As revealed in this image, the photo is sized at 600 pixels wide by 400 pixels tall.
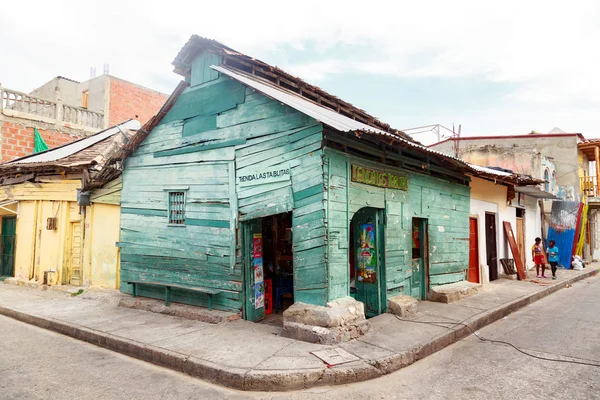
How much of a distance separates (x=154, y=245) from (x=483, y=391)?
697 cm

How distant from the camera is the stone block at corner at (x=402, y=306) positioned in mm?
7316

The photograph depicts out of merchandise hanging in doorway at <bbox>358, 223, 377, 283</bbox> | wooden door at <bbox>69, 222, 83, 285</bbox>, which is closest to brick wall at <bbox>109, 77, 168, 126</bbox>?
wooden door at <bbox>69, 222, 83, 285</bbox>

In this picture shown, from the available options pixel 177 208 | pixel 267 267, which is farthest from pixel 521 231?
pixel 177 208

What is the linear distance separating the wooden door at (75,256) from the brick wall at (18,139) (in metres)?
5.24

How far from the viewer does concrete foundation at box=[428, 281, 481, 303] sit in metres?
8.82

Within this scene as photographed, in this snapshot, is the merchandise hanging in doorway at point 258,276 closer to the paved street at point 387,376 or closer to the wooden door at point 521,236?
the paved street at point 387,376

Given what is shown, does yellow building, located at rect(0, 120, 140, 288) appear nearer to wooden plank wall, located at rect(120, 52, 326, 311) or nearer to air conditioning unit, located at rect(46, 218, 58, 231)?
air conditioning unit, located at rect(46, 218, 58, 231)

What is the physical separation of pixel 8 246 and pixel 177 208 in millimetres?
9233

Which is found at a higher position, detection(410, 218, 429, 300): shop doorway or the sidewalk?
detection(410, 218, 429, 300): shop doorway

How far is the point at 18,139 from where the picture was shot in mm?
13742

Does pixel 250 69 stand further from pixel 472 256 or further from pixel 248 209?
pixel 472 256

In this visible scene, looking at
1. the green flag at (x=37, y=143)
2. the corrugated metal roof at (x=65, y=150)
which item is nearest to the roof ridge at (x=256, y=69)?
the corrugated metal roof at (x=65, y=150)

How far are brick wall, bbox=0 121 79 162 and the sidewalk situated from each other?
6609 mm

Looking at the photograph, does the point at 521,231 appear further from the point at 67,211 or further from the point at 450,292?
the point at 67,211
